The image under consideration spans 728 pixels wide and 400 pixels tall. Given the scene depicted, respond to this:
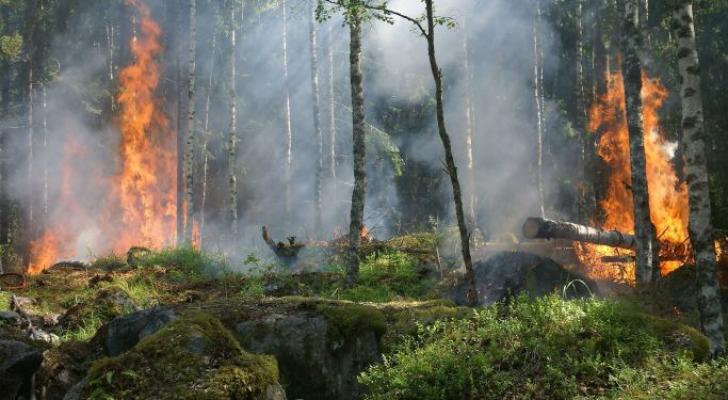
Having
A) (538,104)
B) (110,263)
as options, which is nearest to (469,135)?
(538,104)

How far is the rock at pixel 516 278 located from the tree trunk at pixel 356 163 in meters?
2.20

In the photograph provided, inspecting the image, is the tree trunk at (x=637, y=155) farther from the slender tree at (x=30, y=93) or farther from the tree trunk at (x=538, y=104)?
the slender tree at (x=30, y=93)

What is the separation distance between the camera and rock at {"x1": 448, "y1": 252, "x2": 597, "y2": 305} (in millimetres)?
12312

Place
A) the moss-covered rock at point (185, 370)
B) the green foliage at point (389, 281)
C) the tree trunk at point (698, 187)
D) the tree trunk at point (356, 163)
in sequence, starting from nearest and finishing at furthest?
the moss-covered rock at point (185, 370) → the tree trunk at point (698, 187) → the green foliage at point (389, 281) → the tree trunk at point (356, 163)

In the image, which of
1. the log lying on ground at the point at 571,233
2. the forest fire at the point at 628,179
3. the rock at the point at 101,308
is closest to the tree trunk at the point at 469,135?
the forest fire at the point at 628,179

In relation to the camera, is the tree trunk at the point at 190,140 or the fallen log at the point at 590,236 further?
the tree trunk at the point at 190,140

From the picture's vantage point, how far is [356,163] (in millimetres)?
13359

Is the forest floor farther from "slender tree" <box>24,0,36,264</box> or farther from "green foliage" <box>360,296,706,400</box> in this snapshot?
"slender tree" <box>24,0,36,264</box>

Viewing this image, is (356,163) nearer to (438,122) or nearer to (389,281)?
(389,281)

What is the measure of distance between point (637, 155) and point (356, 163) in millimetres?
6277

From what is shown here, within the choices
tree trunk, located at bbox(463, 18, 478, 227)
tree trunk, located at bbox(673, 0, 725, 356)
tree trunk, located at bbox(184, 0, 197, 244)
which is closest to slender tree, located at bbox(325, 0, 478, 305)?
tree trunk, located at bbox(673, 0, 725, 356)

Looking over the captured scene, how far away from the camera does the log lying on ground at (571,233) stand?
51.0 feet

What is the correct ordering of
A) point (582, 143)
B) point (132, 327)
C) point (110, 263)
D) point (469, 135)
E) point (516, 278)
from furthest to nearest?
point (469, 135) → point (582, 143) → point (110, 263) → point (516, 278) → point (132, 327)

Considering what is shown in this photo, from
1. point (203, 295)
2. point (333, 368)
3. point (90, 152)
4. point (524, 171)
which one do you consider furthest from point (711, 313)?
point (90, 152)
